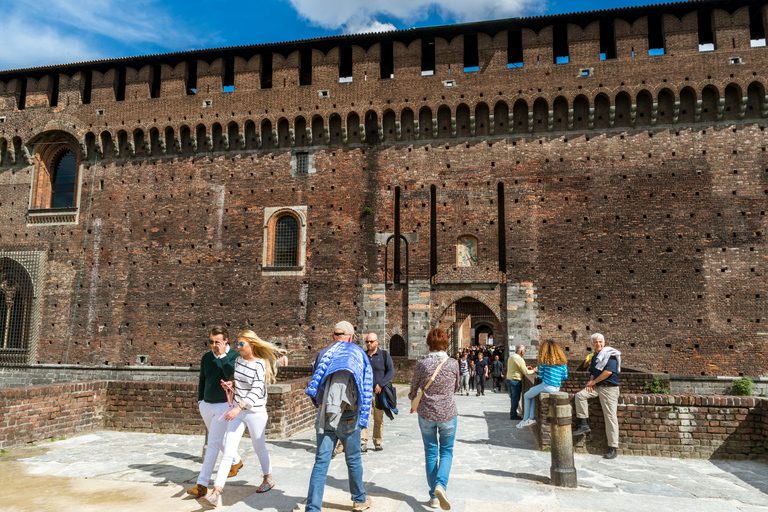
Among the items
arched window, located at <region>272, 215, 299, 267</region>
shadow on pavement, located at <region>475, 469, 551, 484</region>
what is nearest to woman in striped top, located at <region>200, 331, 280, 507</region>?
shadow on pavement, located at <region>475, 469, 551, 484</region>

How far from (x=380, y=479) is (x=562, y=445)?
2.00 m

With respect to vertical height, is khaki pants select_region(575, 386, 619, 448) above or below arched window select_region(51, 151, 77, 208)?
below

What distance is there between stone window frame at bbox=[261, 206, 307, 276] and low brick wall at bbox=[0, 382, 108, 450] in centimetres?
1018

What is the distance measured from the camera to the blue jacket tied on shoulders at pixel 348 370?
4.30 metres

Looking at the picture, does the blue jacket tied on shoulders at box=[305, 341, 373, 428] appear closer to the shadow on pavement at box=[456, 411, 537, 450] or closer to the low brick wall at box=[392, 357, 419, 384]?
the shadow on pavement at box=[456, 411, 537, 450]

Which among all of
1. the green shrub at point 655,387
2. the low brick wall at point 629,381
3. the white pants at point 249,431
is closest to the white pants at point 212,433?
the white pants at point 249,431

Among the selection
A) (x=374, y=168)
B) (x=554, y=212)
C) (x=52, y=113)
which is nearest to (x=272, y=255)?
(x=374, y=168)

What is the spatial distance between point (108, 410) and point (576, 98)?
54.8ft

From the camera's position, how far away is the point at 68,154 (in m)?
22.0

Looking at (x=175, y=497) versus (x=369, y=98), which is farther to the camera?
(x=369, y=98)

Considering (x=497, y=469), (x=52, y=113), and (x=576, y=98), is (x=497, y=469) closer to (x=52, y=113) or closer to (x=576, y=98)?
(x=576, y=98)

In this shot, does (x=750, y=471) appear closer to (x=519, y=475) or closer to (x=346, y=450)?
(x=519, y=475)

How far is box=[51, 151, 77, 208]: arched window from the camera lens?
21500 mm

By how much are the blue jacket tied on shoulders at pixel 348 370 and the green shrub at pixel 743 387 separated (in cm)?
1437
